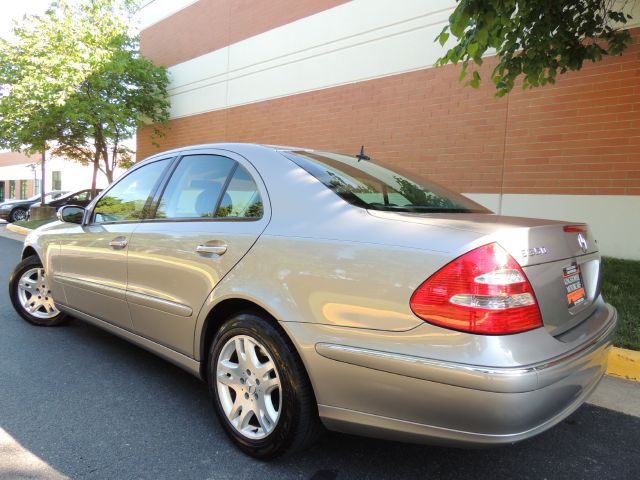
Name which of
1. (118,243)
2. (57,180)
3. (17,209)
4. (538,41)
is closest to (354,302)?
(118,243)

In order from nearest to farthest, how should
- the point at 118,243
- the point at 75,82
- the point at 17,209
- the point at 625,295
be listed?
the point at 118,243 < the point at 625,295 < the point at 75,82 < the point at 17,209

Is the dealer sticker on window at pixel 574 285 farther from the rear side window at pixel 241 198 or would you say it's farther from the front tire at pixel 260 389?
the rear side window at pixel 241 198

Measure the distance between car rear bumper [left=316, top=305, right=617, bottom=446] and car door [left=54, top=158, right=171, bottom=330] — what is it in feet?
6.15

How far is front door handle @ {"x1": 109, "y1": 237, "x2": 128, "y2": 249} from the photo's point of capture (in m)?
3.25

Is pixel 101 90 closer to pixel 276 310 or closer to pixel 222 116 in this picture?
pixel 222 116

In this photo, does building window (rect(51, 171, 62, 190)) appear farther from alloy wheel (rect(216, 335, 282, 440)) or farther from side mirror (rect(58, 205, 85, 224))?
alloy wheel (rect(216, 335, 282, 440))

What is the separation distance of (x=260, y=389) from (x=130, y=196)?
195 centimetres

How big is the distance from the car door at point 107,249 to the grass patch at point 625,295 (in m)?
3.76

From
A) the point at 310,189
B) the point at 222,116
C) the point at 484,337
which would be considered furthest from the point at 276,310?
the point at 222,116

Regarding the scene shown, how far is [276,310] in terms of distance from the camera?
220 centimetres

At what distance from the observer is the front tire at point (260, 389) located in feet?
7.12

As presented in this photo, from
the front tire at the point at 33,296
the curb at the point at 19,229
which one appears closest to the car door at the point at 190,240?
the front tire at the point at 33,296

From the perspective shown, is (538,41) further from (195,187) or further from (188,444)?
(188,444)

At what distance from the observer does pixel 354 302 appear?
1949 millimetres
